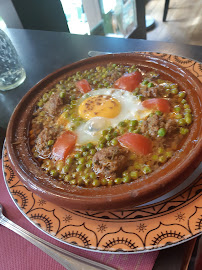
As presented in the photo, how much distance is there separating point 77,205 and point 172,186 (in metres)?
0.61

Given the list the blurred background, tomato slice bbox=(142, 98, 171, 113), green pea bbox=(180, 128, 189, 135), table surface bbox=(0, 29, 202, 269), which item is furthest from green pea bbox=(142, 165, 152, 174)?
the blurred background

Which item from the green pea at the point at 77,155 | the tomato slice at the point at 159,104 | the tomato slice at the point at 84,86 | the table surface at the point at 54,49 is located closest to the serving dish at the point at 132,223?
the green pea at the point at 77,155

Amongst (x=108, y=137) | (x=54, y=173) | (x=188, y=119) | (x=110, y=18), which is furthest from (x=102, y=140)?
(x=110, y=18)

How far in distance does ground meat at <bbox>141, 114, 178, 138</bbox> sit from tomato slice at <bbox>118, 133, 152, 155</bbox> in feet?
0.24

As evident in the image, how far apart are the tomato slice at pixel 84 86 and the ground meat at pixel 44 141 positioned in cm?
62

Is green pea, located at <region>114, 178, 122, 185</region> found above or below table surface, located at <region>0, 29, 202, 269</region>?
above

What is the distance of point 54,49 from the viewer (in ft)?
12.8

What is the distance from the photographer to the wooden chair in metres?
4.82

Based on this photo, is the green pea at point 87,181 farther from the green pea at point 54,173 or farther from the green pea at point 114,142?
the green pea at point 114,142

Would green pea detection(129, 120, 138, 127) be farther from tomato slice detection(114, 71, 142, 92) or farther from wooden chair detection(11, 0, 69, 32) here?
wooden chair detection(11, 0, 69, 32)

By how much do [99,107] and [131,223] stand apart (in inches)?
43.9

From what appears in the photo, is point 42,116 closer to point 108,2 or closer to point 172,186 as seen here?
point 172,186

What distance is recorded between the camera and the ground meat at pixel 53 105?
231 cm

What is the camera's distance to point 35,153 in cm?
204
